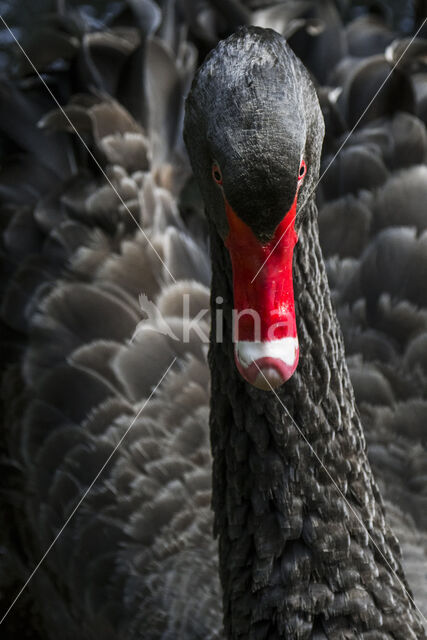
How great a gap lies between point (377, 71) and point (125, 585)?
1954mm

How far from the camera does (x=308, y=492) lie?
1968mm

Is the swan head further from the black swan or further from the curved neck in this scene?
the curved neck

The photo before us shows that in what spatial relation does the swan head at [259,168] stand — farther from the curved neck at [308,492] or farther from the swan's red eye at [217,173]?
the curved neck at [308,492]

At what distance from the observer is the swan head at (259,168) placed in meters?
1.56

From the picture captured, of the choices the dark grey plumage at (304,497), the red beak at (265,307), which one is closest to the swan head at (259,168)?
the red beak at (265,307)

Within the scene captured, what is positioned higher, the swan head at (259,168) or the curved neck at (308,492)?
the swan head at (259,168)

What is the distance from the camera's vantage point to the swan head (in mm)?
1556

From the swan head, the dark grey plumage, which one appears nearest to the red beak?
the swan head

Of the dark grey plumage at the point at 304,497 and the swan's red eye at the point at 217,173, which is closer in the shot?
the swan's red eye at the point at 217,173

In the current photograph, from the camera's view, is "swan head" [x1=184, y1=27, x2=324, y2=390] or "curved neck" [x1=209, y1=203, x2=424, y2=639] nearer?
"swan head" [x1=184, y1=27, x2=324, y2=390]

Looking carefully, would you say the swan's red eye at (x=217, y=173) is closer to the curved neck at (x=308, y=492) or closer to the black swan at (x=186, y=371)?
the black swan at (x=186, y=371)

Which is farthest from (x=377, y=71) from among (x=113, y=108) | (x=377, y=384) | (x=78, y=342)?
(x=78, y=342)

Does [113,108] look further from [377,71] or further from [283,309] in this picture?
[283,309]

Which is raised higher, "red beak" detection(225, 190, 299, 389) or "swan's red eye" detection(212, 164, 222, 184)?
"swan's red eye" detection(212, 164, 222, 184)
